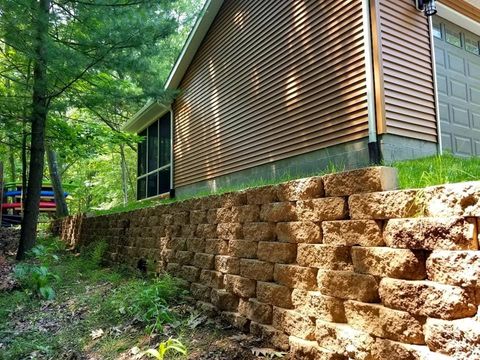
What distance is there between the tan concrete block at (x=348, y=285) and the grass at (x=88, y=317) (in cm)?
185

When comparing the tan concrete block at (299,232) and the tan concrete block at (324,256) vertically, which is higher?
the tan concrete block at (299,232)

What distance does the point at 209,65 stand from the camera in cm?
872

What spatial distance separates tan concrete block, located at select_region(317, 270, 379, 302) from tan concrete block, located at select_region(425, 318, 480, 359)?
1.33ft

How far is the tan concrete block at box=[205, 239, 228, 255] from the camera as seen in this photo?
3.99m

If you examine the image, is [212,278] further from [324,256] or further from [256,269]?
[324,256]

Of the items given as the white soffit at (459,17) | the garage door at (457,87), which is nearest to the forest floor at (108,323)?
the garage door at (457,87)

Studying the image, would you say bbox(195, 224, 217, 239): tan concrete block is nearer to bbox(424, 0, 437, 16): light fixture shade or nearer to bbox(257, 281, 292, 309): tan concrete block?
bbox(257, 281, 292, 309): tan concrete block

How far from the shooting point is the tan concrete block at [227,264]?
375cm

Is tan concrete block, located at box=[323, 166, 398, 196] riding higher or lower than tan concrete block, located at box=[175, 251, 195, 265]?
higher

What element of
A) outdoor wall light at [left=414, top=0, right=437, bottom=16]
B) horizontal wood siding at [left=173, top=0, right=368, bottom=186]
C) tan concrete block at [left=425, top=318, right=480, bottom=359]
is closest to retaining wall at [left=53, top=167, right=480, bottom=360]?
tan concrete block at [left=425, top=318, right=480, bottom=359]

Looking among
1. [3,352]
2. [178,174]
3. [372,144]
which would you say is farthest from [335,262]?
[178,174]

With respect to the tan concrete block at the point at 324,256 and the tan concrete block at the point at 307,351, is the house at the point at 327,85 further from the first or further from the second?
the tan concrete block at the point at 307,351

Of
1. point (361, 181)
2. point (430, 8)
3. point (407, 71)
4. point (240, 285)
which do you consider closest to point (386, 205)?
point (361, 181)

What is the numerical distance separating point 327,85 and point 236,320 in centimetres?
340
